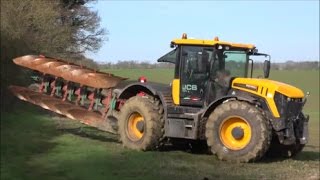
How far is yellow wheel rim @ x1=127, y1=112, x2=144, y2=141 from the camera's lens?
11.5m

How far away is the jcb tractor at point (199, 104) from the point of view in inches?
402

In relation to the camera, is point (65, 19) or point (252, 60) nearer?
point (252, 60)

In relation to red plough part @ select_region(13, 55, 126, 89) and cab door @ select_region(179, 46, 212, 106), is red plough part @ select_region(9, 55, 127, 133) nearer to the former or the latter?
red plough part @ select_region(13, 55, 126, 89)

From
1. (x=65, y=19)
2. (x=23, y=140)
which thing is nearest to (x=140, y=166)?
(x=23, y=140)

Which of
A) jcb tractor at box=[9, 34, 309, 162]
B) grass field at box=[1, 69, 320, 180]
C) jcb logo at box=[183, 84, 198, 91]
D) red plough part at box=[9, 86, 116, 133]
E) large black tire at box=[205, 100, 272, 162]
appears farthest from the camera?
red plough part at box=[9, 86, 116, 133]

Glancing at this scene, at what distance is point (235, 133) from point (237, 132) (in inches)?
1.8

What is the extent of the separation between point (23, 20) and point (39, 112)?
4710 mm

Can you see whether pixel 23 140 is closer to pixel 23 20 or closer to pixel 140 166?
pixel 140 166

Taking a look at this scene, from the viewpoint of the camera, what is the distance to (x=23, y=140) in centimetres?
969

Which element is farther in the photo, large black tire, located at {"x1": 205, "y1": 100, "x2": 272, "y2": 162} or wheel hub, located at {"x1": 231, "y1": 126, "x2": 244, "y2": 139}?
wheel hub, located at {"x1": 231, "y1": 126, "x2": 244, "y2": 139}

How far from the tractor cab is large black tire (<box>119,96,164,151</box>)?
0.52 metres

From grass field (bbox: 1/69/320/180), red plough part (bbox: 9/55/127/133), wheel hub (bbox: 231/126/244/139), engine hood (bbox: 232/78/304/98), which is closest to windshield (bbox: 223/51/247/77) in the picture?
engine hood (bbox: 232/78/304/98)

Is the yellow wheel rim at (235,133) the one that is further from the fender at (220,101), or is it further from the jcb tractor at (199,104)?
the fender at (220,101)

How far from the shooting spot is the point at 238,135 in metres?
10.3
